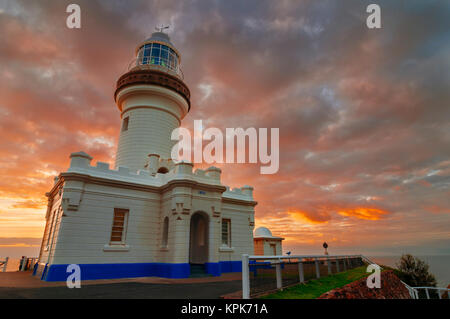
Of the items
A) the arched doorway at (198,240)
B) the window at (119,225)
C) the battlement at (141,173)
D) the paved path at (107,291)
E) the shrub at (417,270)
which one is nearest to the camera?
the paved path at (107,291)

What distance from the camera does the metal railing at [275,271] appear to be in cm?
712

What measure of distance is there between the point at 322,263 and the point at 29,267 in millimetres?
19737

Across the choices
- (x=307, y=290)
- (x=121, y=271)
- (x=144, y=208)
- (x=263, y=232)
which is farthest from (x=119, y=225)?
(x=263, y=232)

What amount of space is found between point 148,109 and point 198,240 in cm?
1058

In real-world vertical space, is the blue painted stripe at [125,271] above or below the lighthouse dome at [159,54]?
below

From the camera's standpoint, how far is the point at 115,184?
13625 mm

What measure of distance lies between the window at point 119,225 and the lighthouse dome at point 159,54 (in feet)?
39.5

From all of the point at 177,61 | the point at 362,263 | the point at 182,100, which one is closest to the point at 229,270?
the point at 362,263

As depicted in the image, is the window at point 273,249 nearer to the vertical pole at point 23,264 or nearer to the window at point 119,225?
the window at point 119,225

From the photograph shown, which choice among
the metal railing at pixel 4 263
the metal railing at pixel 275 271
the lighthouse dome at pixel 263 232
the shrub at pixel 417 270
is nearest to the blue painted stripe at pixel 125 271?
the metal railing at pixel 275 271

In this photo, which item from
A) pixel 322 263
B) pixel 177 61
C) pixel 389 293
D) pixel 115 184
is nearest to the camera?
pixel 322 263
